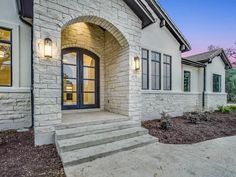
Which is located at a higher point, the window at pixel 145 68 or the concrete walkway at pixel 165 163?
the window at pixel 145 68

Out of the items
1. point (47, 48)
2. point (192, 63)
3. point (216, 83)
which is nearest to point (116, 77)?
point (47, 48)

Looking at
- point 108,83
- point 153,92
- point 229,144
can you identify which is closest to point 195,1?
point 153,92

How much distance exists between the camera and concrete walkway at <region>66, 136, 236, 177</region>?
8.04ft

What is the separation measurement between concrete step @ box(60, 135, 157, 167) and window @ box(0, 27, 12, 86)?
332cm

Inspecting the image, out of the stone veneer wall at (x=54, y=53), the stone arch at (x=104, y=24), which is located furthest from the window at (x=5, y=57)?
the stone arch at (x=104, y=24)

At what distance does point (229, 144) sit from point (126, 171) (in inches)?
134

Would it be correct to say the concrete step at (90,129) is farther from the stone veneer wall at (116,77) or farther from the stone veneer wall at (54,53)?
the stone veneer wall at (116,77)

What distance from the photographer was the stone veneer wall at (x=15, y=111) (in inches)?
171

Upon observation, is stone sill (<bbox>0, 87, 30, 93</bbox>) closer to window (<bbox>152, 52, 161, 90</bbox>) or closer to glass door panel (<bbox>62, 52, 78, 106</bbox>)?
glass door panel (<bbox>62, 52, 78, 106</bbox>)

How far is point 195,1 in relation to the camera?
13.4 meters

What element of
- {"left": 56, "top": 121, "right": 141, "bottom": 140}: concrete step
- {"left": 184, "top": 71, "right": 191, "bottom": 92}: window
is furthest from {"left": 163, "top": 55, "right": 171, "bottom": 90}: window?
{"left": 56, "top": 121, "right": 141, "bottom": 140}: concrete step

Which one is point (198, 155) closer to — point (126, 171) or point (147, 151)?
point (147, 151)

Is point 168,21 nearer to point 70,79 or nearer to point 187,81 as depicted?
point 187,81

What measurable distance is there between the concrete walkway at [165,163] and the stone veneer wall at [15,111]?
312cm
